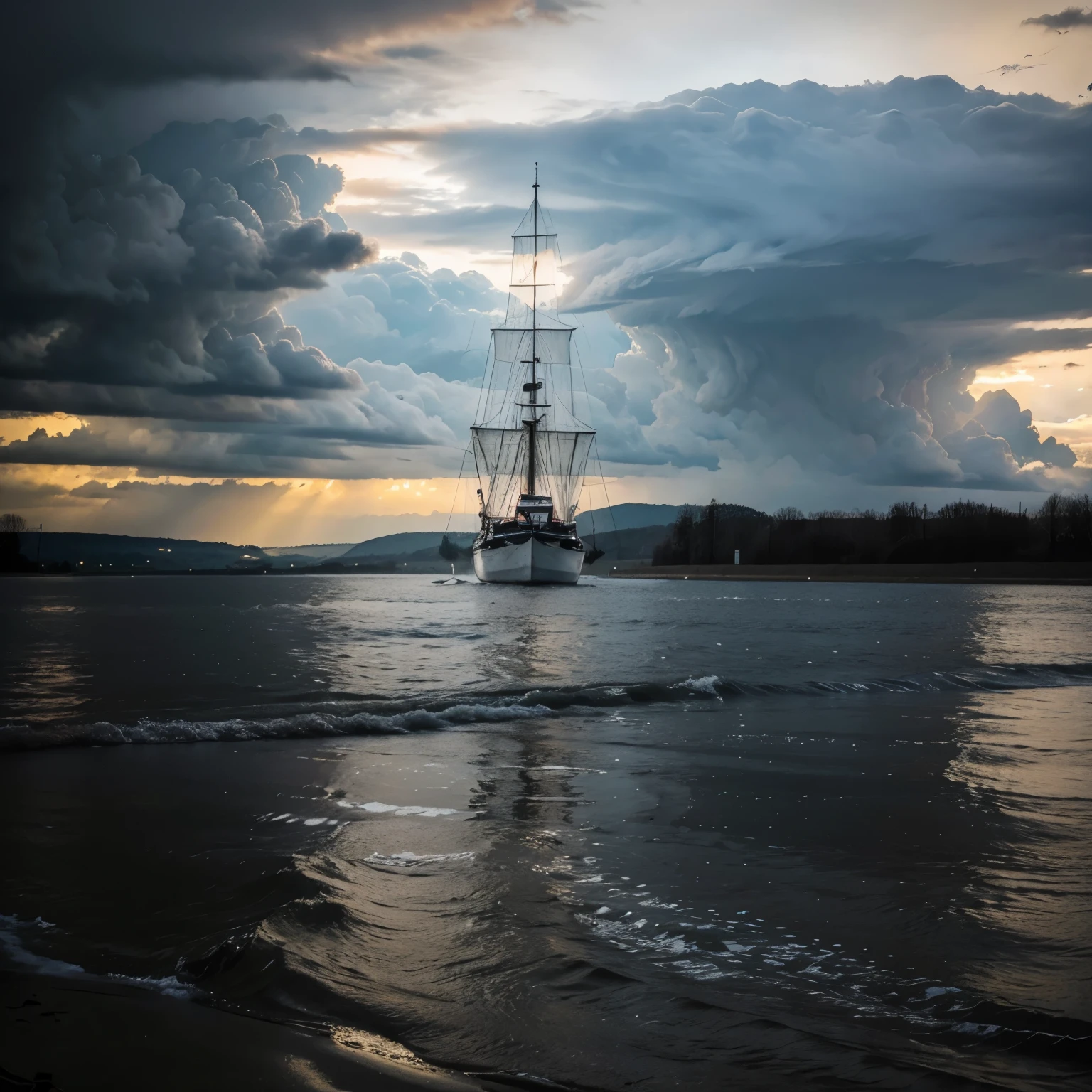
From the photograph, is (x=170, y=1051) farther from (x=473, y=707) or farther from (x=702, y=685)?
(x=702, y=685)

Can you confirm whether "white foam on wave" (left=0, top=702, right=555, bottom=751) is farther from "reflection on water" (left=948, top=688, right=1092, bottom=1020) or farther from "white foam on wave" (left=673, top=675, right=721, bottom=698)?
"reflection on water" (left=948, top=688, right=1092, bottom=1020)

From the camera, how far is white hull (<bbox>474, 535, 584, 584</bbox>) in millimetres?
126062

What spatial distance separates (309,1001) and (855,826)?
18.5 feet

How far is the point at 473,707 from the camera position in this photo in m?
17.9

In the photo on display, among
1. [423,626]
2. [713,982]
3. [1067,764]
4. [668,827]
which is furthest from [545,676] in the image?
[423,626]

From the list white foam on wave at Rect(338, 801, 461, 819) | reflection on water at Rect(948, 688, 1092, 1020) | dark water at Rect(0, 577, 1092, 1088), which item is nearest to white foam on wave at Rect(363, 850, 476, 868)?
dark water at Rect(0, 577, 1092, 1088)

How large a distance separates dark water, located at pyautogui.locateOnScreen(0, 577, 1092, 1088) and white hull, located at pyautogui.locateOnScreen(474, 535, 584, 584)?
10576 centimetres

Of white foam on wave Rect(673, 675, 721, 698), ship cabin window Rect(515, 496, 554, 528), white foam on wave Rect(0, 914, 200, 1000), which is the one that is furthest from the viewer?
ship cabin window Rect(515, 496, 554, 528)

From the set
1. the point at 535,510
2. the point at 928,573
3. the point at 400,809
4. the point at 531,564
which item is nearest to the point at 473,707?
the point at 400,809

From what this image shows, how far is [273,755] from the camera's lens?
523 inches

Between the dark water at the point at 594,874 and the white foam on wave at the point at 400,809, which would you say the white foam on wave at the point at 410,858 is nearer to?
the dark water at the point at 594,874

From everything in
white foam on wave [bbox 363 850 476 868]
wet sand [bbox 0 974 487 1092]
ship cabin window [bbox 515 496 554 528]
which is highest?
ship cabin window [bbox 515 496 554 528]

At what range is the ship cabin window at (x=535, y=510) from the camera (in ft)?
421

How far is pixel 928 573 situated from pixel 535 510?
87.5 metres
